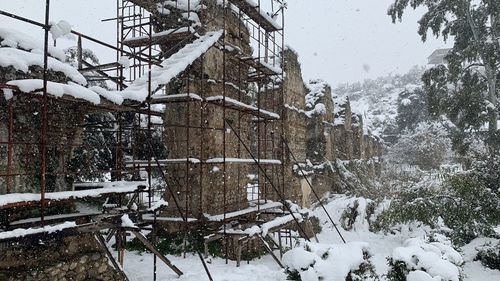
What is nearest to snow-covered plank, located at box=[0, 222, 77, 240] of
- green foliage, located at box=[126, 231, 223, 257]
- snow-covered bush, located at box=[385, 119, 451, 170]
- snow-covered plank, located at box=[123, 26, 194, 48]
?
green foliage, located at box=[126, 231, 223, 257]

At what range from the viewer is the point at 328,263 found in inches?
256

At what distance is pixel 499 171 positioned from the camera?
12.9 m

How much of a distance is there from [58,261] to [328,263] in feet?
14.9

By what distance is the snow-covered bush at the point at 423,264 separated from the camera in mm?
6414

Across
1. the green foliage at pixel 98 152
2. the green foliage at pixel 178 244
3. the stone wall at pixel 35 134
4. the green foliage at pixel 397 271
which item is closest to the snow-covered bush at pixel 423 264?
the green foliage at pixel 397 271

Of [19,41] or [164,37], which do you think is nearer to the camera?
[19,41]

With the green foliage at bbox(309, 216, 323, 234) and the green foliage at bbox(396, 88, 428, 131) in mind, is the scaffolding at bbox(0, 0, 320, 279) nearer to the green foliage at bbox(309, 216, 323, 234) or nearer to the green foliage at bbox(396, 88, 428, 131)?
the green foliage at bbox(309, 216, 323, 234)

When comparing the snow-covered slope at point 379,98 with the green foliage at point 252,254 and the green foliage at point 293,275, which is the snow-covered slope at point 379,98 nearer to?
the green foliage at point 252,254

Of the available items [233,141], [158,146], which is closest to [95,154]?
[158,146]

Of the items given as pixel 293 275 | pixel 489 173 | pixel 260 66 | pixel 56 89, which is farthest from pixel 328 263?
pixel 489 173

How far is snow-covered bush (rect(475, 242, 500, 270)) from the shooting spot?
1071cm

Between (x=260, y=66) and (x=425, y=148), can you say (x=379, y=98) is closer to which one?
(x=425, y=148)

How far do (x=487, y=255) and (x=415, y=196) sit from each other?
12.5 ft

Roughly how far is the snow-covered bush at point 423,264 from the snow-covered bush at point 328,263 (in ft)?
1.62
